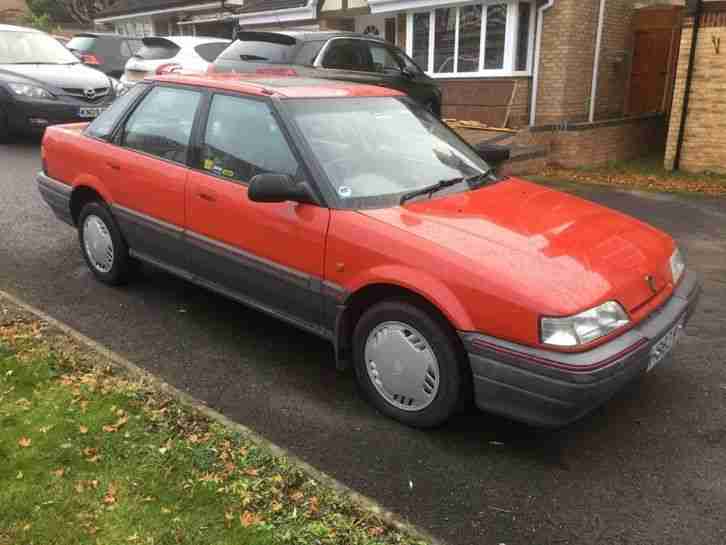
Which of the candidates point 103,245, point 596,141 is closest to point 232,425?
point 103,245

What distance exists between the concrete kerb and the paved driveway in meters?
0.10

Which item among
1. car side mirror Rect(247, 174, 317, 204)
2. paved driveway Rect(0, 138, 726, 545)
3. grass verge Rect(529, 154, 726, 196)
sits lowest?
grass verge Rect(529, 154, 726, 196)

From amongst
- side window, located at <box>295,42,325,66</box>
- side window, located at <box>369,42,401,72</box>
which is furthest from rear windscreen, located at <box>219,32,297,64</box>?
side window, located at <box>369,42,401,72</box>

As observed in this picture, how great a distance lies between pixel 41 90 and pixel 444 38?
902 cm

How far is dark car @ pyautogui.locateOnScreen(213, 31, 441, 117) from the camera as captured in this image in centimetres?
1005

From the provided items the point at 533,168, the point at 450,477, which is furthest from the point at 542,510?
the point at 533,168

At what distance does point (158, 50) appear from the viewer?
12.8 meters

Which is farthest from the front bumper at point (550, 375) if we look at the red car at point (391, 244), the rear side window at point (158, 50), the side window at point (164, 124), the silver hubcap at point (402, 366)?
the rear side window at point (158, 50)

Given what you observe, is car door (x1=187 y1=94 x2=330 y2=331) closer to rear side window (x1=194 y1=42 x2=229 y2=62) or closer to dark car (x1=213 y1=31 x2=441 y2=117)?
dark car (x1=213 y1=31 x2=441 y2=117)

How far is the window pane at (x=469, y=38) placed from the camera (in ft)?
48.3

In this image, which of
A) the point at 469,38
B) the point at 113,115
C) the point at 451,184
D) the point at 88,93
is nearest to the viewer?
the point at 451,184

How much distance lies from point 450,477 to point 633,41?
15.0 metres

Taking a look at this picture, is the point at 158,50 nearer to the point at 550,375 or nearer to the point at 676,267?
the point at 676,267

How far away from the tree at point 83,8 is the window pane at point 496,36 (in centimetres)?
3188
